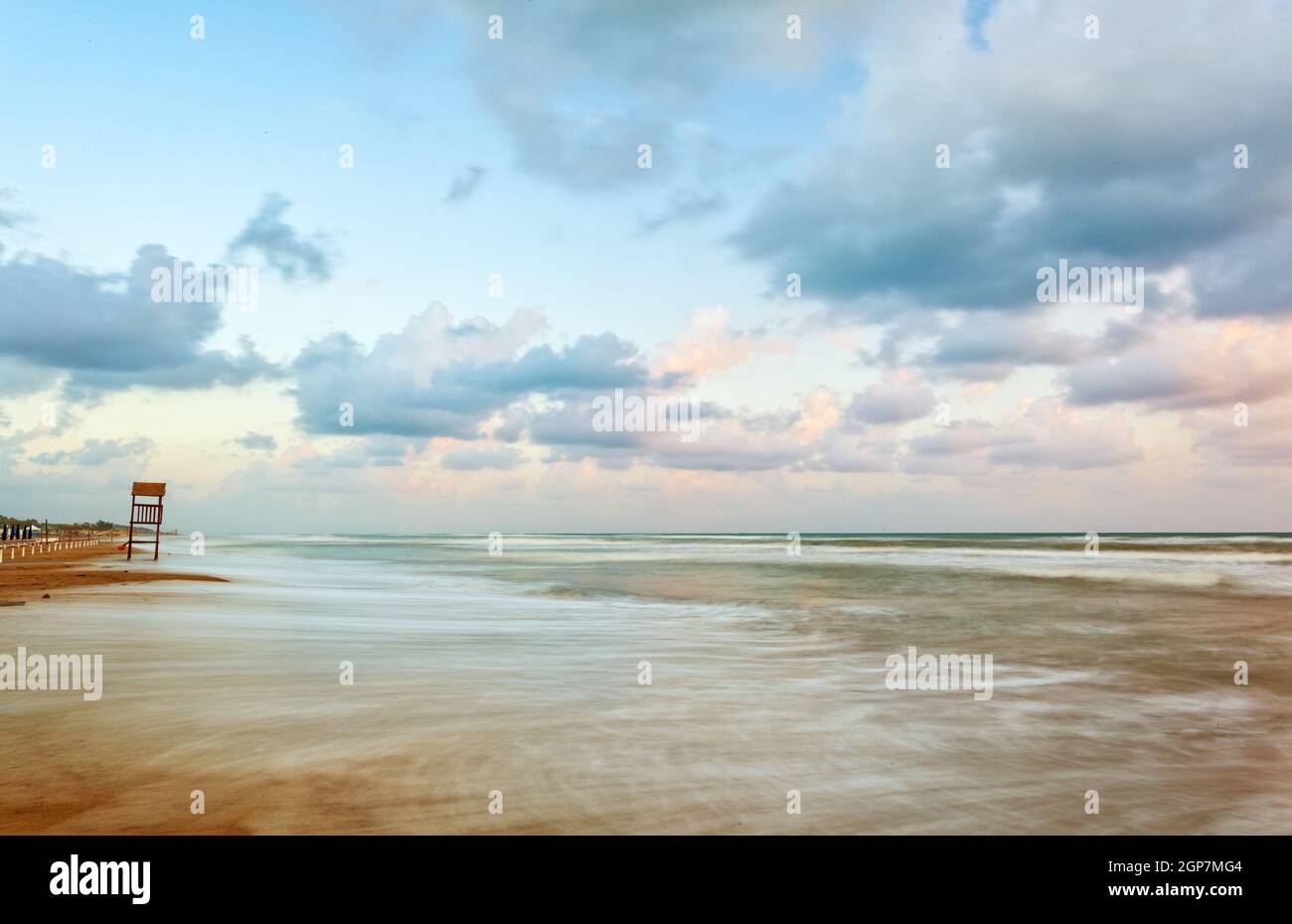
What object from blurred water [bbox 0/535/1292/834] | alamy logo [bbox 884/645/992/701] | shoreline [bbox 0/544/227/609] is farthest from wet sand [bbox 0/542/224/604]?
alamy logo [bbox 884/645/992/701]

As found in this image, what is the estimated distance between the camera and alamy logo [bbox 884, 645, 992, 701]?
8.84m

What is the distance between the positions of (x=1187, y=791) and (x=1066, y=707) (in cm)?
268

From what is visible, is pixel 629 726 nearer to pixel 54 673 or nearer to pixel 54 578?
pixel 54 673

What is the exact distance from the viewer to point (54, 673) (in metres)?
8.14

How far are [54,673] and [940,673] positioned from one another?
10497mm

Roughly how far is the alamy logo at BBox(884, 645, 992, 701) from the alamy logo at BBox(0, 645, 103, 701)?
346 inches

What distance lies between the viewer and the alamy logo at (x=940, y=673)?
884 centimetres
